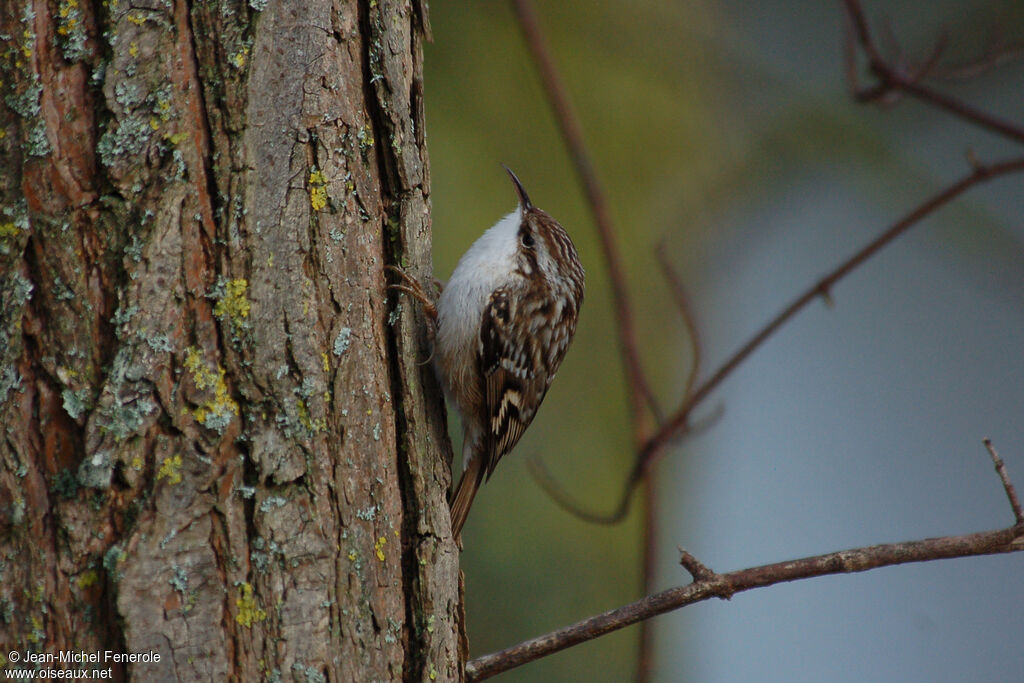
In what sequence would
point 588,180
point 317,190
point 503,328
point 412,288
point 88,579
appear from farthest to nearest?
point 588,180, point 503,328, point 412,288, point 317,190, point 88,579

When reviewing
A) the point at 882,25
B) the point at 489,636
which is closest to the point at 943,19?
the point at 882,25

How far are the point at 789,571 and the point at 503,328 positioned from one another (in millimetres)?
1217

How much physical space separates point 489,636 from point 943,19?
4096 millimetres

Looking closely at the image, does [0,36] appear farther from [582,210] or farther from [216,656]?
[582,210]

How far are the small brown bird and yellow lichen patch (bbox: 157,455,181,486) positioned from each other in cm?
93

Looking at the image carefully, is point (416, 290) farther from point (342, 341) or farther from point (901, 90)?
point (901, 90)

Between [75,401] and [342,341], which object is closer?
[75,401]

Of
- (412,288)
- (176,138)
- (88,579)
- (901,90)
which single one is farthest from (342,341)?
(901,90)

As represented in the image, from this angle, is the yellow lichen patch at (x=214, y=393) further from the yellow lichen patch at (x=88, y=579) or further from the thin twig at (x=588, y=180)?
the thin twig at (x=588, y=180)

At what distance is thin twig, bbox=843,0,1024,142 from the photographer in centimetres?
275

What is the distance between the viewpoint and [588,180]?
2834mm

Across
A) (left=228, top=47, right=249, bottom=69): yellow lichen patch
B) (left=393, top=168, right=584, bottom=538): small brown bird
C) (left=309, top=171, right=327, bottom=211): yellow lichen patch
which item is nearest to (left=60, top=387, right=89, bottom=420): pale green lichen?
(left=309, top=171, right=327, bottom=211): yellow lichen patch

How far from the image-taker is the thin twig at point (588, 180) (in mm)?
2826

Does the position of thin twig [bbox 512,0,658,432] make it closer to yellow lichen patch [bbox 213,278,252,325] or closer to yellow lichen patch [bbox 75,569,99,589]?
yellow lichen patch [bbox 213,278,252,325]
